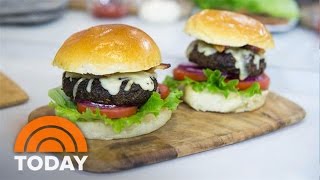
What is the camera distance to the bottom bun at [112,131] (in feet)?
6.50

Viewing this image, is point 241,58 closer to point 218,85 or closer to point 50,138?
point 218,85

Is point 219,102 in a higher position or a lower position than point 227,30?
lower

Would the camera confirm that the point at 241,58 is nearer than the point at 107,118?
No

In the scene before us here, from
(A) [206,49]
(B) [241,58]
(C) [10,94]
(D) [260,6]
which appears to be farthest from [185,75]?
(D) [260,6]

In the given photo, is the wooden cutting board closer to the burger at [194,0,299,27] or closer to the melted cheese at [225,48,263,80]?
the melted cheese at [225,48,263,80]

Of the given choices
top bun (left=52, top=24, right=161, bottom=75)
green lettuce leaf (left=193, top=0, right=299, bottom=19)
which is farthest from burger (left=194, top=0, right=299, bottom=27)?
top bun (left=52, top=24, right=161, bottom=75)

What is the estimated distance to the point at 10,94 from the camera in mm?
2406

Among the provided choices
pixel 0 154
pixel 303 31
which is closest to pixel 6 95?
pixel 0 154

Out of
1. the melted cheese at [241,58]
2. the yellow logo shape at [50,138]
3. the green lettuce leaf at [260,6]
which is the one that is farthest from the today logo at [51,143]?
the green lettuce leaf at [260,6]

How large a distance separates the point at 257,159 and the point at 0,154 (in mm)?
909

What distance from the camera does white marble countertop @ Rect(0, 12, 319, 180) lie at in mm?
1853

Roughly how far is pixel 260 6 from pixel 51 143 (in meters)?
2.23

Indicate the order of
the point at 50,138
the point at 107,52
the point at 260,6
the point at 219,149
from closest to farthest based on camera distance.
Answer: the point at 50,138 < the point at 107,52 < the point at 219,149 < the point at 260,6

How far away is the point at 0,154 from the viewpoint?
1.83 meters
